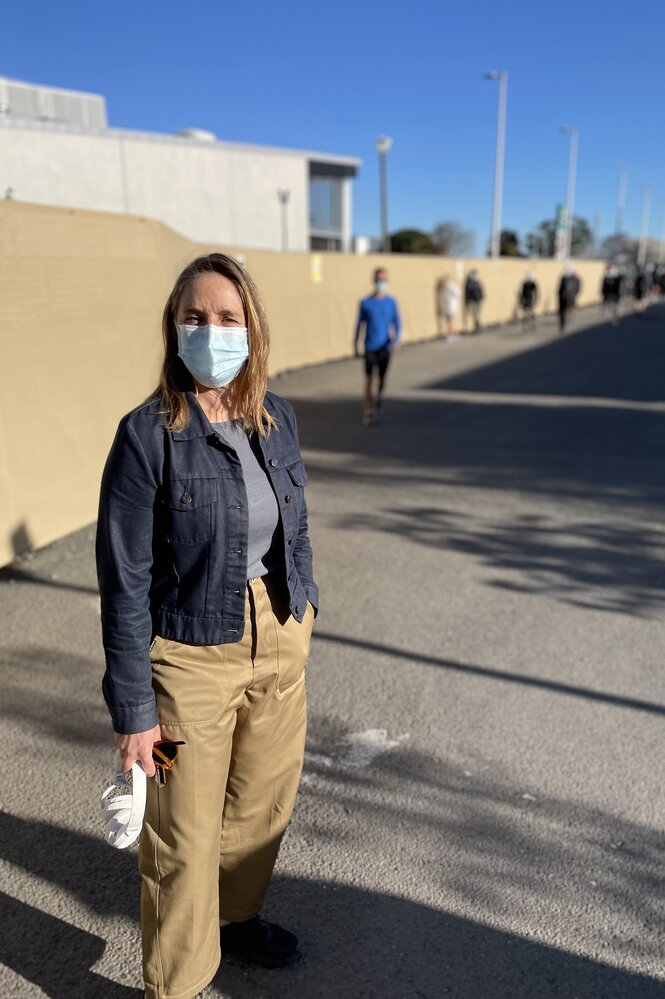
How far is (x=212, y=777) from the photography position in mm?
2057

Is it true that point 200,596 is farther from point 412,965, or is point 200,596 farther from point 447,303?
point 447,303

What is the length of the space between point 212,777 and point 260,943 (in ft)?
2.26

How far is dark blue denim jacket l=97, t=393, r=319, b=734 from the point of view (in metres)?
1.88

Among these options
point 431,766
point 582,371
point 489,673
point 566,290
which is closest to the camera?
point 431,766

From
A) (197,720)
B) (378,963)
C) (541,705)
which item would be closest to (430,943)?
(378,963)

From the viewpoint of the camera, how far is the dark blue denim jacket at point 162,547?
1.88 m

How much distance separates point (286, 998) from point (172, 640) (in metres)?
1.11

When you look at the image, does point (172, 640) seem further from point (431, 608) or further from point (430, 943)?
point (431, 608)

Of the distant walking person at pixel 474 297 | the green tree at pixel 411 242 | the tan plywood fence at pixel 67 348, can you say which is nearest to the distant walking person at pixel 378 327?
the tan plywood fence at pixel 67 348

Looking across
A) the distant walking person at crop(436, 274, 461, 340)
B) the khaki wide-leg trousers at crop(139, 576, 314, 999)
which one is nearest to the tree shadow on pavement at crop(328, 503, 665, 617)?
the khaki wide-leg trousers at crop(139, 576, 314, 999)

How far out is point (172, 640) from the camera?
202 centimetres

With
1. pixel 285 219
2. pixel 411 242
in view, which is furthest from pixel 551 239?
pixel 285 219

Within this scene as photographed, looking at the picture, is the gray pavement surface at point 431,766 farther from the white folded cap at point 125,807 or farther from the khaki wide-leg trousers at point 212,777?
the white folded cap at point 125,807

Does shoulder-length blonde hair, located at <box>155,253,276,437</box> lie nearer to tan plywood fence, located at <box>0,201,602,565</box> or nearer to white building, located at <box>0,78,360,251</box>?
tan plywood fence, located at <box>0,201,602,565</box>
